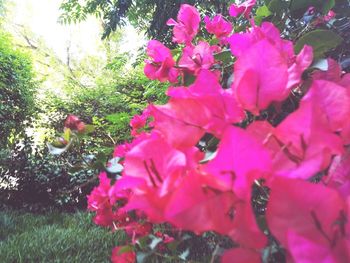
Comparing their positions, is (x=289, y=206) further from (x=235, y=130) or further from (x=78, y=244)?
(x=78, y=244)

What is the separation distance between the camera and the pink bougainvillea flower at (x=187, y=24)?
0.99 metres

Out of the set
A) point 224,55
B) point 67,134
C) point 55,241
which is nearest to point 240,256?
point 67,134

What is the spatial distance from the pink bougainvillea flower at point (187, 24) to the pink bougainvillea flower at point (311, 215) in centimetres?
79

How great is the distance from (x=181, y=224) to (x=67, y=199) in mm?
4901

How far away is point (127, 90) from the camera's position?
24.5ft

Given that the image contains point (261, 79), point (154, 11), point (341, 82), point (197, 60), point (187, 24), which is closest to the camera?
point (261, 79)

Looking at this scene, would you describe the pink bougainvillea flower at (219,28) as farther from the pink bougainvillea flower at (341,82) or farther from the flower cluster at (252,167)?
the flower cluster at (252,167)

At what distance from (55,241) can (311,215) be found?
3075mm

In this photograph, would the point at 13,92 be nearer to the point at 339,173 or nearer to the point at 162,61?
the point at 162,61

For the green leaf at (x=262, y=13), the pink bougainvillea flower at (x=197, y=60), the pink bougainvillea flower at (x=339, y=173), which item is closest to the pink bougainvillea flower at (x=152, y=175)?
the pink bougainvillea flower at (x=339, y=173)

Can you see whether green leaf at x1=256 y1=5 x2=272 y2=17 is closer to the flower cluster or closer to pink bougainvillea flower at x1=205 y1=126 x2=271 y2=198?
the flower cluster

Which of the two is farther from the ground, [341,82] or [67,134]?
[341,82]

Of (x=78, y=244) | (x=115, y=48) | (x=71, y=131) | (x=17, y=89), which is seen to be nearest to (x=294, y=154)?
(x=71, y=131)

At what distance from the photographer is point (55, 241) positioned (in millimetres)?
3033
